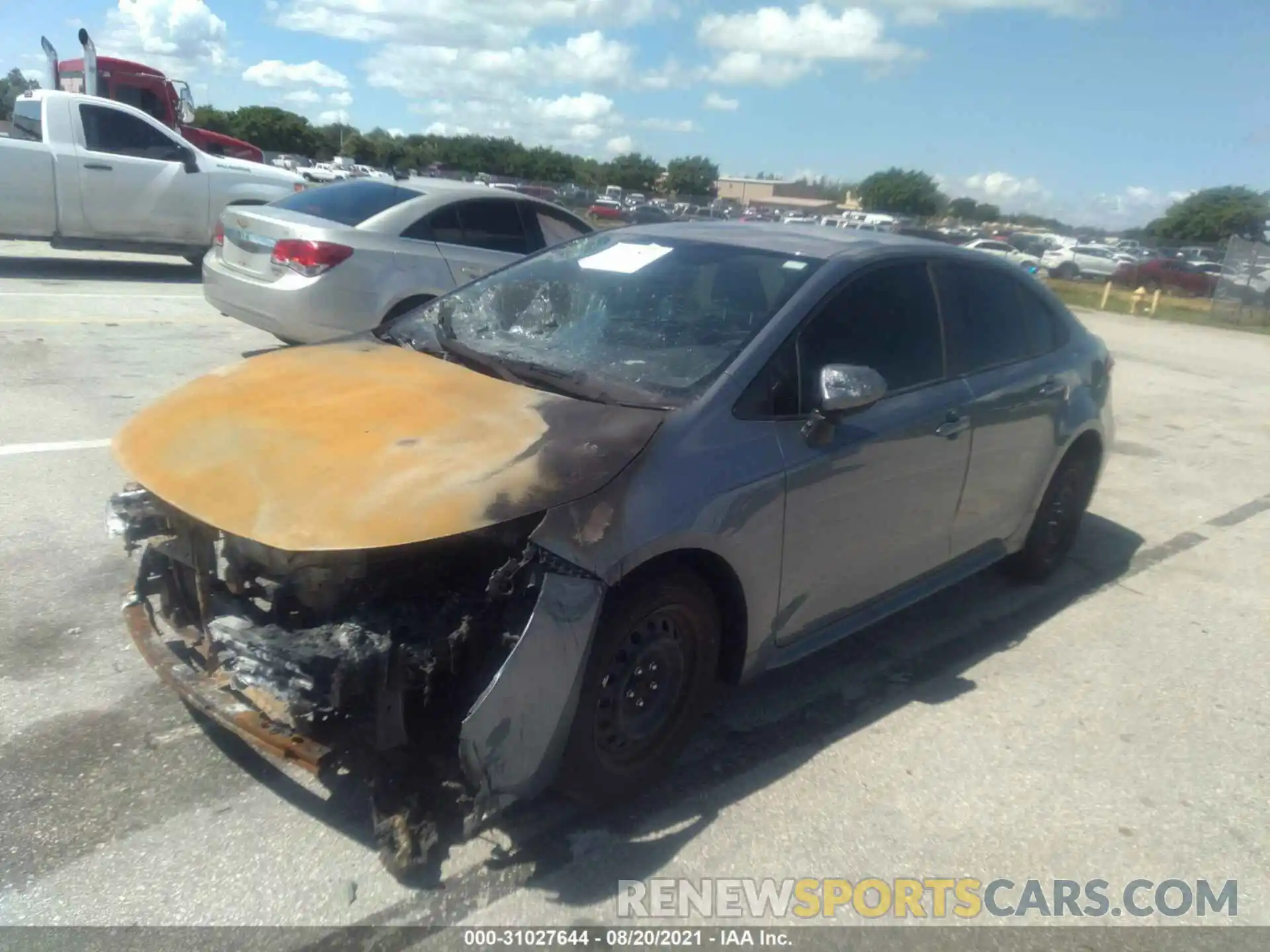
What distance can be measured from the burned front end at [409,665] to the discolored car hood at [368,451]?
0.39 feet

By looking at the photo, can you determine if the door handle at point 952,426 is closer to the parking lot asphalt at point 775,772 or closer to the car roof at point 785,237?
the car roof at point 785,237

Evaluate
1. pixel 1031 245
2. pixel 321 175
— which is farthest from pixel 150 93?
pixel 1031 245

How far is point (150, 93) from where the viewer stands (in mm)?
20453

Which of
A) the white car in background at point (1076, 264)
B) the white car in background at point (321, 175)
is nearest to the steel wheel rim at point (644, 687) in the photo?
the white car in background at point (321, 175)

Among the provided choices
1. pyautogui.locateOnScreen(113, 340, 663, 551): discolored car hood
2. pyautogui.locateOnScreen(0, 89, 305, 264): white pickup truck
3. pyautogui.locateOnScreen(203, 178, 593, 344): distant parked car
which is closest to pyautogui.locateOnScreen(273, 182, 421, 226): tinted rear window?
pyautogui.locateOnScreen(203, 178, 593, 344): distant parked car

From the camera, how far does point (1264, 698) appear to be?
438 cm

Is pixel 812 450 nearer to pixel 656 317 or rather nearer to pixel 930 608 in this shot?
pixel 656 317

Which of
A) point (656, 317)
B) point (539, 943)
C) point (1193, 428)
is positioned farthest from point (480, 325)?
point (1193, 428)

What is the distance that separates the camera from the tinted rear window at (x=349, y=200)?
7926 millimetres

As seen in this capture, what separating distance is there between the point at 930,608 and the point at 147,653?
348cm

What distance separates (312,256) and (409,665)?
18.2ft

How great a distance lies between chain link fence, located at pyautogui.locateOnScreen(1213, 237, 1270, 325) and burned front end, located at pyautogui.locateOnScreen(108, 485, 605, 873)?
26523 millimetres

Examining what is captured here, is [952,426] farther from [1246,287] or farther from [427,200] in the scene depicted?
[1246,287]

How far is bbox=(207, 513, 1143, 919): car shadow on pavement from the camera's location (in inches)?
114
